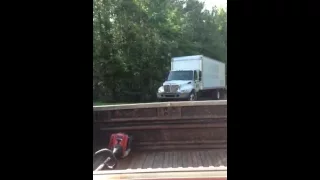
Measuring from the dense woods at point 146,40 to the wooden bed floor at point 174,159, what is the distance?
2.22 ft

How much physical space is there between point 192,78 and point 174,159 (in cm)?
190

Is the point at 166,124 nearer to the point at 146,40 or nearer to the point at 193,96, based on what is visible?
the point at 193,96

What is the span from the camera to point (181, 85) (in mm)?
4379

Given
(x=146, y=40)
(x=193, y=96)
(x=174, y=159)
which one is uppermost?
(x=146, y=40)

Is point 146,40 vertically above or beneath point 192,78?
above

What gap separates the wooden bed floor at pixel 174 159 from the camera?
284cm

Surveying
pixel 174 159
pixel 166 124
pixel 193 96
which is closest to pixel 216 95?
pixel 193 96

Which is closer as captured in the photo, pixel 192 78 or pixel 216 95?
pixel 216 95

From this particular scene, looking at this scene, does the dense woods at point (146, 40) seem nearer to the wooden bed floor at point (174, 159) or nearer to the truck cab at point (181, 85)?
the truck cab at point (181, 85)
